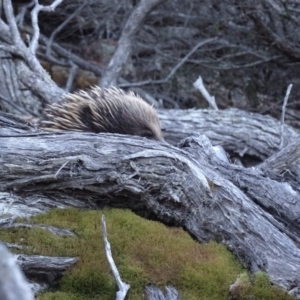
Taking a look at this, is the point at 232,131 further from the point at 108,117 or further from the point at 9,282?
the point at 9,282

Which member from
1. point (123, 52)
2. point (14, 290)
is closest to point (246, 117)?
point (123, 52)

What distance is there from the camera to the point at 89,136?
359 cm

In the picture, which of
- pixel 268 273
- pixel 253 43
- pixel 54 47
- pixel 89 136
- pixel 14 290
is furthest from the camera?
pixel 54 47

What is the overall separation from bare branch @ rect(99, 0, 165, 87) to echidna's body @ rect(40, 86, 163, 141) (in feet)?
6.19

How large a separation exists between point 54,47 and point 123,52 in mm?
1840

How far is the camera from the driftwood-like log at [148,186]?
11.4 feet

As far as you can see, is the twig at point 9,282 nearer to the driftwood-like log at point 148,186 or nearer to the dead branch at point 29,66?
the driftwood-like log at point 148,186

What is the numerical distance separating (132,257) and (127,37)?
385 centimetres

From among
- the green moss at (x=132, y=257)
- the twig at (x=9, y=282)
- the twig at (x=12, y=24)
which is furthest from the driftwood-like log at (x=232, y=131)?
the twig at (x=9, y=282)

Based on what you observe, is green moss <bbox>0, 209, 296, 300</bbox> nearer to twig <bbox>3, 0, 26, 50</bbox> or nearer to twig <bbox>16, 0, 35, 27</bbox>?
twig <bbox>3, 0, 26, 50</bbox>

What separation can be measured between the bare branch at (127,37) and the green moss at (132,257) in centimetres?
343

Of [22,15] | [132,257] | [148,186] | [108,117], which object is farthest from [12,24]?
[132,257]

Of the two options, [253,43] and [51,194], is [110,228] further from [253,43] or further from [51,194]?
[253,43]

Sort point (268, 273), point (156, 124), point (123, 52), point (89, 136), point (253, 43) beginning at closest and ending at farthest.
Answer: point (268, 273), point (89, 136), point (156, 124), point (123, 52), point (253, 43)
